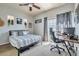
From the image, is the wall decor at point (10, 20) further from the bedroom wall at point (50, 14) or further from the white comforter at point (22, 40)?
the bedroom wall at point (50, 14)

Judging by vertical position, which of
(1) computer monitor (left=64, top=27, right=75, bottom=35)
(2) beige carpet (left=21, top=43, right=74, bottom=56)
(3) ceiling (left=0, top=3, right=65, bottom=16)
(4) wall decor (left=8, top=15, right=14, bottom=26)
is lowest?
(2) beige carpet (left=21, top=43, right=74, bottom=56)

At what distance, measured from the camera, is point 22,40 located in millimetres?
1766

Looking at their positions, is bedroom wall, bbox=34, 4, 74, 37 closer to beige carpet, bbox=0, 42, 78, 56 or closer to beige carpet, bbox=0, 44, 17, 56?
beige carpet, bbox=0, 42, 78, 56

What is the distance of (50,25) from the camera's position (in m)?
1.80

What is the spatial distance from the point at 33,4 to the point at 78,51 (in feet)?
4.15

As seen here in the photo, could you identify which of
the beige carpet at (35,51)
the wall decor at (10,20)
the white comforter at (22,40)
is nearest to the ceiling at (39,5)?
the wall decor at (10,20)

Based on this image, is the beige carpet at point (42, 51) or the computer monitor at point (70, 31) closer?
the computer monitor at point (70, 31)

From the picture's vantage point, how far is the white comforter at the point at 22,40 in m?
1.73

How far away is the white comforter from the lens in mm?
1731

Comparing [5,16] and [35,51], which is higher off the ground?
[5,16]

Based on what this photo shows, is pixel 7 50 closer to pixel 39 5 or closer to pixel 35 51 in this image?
pixel 35 51

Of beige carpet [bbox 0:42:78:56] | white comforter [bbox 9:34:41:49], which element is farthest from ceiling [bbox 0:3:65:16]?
beige carpet [bbox 0:42:78:56]

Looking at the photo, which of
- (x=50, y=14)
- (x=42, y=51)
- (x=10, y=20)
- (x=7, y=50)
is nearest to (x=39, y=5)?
(x=50, y=14)

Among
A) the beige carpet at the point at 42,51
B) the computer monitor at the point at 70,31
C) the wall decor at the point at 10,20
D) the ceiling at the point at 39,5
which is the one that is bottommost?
the beige carpet at the point at 42,51
